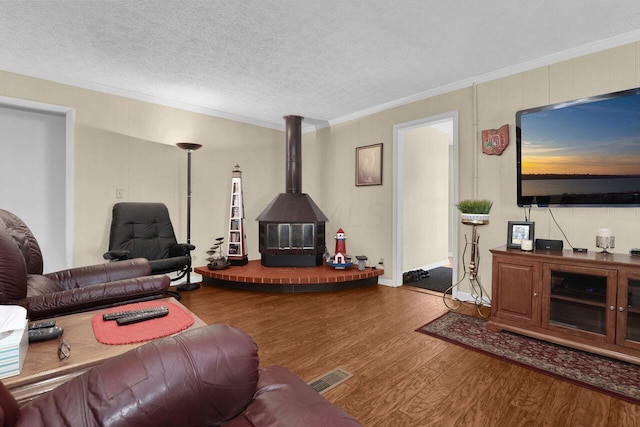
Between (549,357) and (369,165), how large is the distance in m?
2.92

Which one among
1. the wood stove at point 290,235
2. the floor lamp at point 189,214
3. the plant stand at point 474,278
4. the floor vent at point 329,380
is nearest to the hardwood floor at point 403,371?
the floor vent at point 329,380

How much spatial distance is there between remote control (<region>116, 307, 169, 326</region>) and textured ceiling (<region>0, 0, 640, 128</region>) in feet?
6.67

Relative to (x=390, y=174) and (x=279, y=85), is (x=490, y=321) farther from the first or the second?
(x=279, y=85)

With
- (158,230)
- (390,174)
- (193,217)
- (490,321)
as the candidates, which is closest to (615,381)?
(490,321)

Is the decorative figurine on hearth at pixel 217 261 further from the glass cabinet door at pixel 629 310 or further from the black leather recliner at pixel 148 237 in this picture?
the glass cabinet door at pixel 629 310

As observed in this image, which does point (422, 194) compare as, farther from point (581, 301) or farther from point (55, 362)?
point (55, 362)

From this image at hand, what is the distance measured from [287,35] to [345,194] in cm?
259

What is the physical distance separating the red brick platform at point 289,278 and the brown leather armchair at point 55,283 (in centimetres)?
186

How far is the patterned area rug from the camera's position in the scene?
6.00ft

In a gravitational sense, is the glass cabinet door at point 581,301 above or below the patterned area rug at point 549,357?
above

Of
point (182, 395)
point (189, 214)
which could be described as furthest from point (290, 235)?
point (182, 395)

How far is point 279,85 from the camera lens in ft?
11.5

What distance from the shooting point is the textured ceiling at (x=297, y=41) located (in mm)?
2197

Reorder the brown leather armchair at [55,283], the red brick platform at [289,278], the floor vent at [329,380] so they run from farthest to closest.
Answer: the red brick platform at [289,278]
the floor vent at [329,380]
the brown leather armchair at [55,283]
